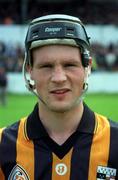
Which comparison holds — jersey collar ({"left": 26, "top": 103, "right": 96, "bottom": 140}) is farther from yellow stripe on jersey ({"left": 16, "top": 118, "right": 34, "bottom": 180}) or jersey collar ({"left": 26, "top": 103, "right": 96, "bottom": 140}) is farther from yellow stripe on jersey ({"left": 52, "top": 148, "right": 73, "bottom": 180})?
yellow stripe on jersey ({"left": 52, "top": 148, "right": 73, "bottom": 180})

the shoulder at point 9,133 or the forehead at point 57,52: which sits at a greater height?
the forehead at point 57,52

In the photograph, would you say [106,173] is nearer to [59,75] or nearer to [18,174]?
[18,174]

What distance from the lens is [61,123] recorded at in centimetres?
359

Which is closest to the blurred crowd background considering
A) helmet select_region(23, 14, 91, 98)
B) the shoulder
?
the shoulder

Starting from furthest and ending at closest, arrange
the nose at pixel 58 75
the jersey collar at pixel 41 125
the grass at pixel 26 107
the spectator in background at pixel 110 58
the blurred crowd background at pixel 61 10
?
the blurred crowd background at pixel 61 10 → the spectator in background at pixel 110 58 → the grass at pixel 26 107 → the jersey collar at pixel 41 125 → the nose at pixel 58 75

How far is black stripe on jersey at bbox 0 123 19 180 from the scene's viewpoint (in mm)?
3604

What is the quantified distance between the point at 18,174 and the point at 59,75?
60 cm

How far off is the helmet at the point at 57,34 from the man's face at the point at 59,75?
0.10ft

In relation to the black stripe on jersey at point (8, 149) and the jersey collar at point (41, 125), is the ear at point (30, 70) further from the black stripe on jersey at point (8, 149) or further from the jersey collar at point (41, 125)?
the black stripe on jersey at point (8, 149)

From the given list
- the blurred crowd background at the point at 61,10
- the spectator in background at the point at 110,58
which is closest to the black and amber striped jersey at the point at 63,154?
the spectator in background at the point at 110,58

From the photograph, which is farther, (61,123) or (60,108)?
(61,123)

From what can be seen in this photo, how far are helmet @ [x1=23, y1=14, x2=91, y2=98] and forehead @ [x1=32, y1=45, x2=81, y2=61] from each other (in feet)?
0.07

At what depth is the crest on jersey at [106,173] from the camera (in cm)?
351

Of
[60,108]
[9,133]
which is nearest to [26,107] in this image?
[9,133]
